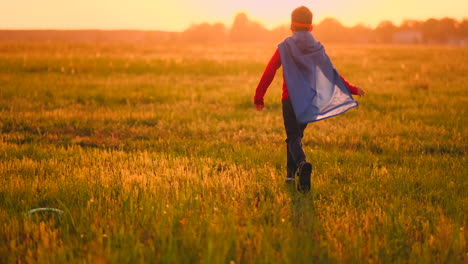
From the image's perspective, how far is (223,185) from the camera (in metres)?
4.12

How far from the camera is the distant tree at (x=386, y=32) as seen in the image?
92500 millimetres

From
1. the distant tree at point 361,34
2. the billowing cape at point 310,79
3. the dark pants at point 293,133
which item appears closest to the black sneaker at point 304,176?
the dark pants at point 293,133

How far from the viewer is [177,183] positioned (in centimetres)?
411

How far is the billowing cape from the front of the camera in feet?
12.6

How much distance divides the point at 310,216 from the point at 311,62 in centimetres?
153

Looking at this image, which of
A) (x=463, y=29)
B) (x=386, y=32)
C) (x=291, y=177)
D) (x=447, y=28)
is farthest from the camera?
(x=386, y=32)

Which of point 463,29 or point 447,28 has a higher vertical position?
point 447,28

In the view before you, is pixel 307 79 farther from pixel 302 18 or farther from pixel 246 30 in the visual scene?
pixel 246 30

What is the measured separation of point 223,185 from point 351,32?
9987cm

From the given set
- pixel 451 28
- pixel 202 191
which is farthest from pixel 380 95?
pixel 451 28

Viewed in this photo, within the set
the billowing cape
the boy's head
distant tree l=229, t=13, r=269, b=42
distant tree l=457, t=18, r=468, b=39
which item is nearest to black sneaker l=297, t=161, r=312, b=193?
the billowing cape

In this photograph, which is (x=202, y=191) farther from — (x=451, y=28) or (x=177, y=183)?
(x=451, y=28)

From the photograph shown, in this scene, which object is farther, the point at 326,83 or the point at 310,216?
the point at 326,83

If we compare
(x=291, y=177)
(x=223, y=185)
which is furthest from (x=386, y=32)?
(x=223, y=185)
